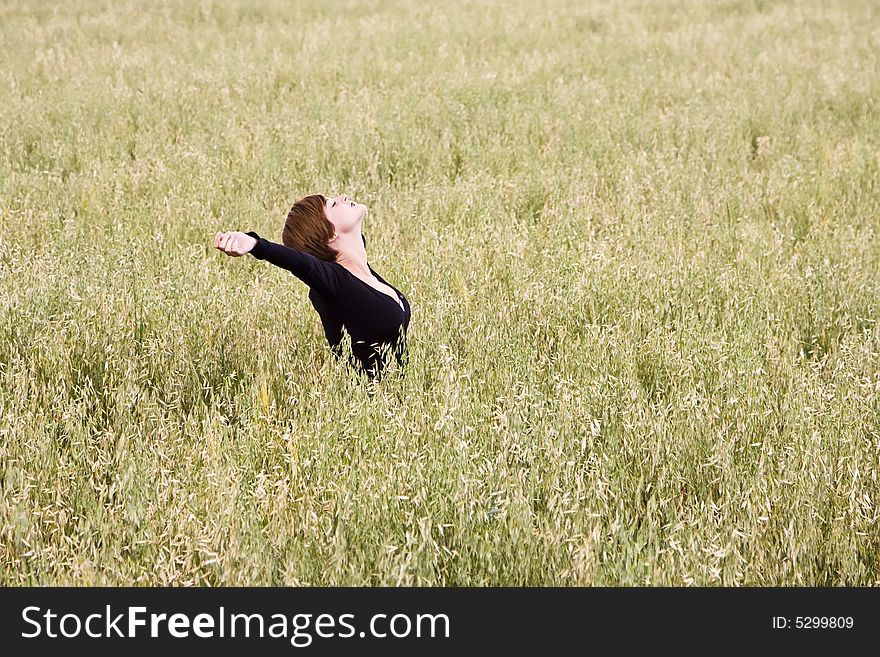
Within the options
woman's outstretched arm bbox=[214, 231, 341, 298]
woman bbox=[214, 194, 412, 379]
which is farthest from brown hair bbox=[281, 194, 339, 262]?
woman's outstretched arm bbox=[214, 231, 341, 298]

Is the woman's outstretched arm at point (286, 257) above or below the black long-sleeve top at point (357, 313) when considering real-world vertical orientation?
above

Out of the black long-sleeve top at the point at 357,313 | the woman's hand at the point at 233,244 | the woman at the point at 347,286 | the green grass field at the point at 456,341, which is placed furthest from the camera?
the woman at the point at 347,286

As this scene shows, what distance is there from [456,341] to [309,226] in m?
0.94

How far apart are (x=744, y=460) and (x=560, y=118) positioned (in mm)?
5388

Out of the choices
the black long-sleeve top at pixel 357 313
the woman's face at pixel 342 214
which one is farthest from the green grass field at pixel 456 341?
the woman's face at pixel 342 214

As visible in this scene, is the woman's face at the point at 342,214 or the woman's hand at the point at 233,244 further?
the woman's face at the point at 342,214

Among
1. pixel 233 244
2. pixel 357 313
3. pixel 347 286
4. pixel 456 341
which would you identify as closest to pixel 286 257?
pixel 233 244

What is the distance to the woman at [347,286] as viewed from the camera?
2.97m

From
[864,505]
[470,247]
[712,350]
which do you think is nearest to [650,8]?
[470,247]

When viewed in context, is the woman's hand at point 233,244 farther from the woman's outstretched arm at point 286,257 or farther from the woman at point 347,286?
the woman at point 347,286

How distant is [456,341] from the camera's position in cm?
365

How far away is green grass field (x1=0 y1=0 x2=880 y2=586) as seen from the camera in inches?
90.7

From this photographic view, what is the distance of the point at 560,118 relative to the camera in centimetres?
761
